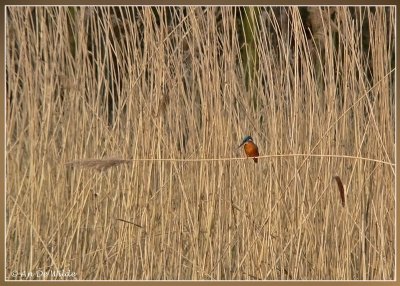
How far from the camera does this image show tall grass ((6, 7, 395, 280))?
3.38m

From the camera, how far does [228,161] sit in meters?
3.38

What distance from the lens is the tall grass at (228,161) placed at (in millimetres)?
3375

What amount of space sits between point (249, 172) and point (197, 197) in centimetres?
21

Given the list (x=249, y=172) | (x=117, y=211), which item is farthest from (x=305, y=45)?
(x=117, y=211)

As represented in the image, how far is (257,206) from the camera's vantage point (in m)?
3.40

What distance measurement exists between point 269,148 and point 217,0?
57cm

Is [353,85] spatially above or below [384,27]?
below

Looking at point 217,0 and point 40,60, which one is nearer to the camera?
point 217,0

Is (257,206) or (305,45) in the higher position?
(305,45)

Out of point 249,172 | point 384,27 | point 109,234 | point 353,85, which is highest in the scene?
point 384,27

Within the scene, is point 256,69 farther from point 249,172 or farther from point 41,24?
point 41,24

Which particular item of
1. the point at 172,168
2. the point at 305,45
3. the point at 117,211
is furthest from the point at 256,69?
the point at 117,211

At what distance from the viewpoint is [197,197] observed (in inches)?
133

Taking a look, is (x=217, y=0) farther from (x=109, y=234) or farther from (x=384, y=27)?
(x=109, y=234)
